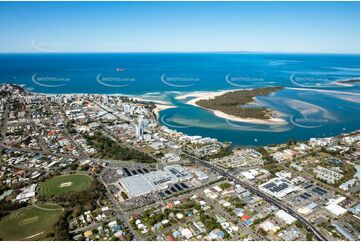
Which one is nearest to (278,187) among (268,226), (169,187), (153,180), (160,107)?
(268,226)

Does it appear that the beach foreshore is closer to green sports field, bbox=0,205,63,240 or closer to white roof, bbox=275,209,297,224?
white roof, bbox=275,209,297,224

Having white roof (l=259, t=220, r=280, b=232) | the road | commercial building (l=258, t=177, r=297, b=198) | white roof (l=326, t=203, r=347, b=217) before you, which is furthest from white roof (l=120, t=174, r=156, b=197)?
white roof (l=326, t=203, r=347, b=217)

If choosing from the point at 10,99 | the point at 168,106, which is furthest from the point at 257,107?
the point at 10,99

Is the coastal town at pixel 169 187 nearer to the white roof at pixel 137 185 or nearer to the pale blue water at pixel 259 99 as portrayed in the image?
the white roof at pixel 137 185

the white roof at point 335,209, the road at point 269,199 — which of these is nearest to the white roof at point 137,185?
the road at point 269,199

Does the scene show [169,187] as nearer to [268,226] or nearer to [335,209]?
[268,226]

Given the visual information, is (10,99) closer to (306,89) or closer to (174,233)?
(174,233)
